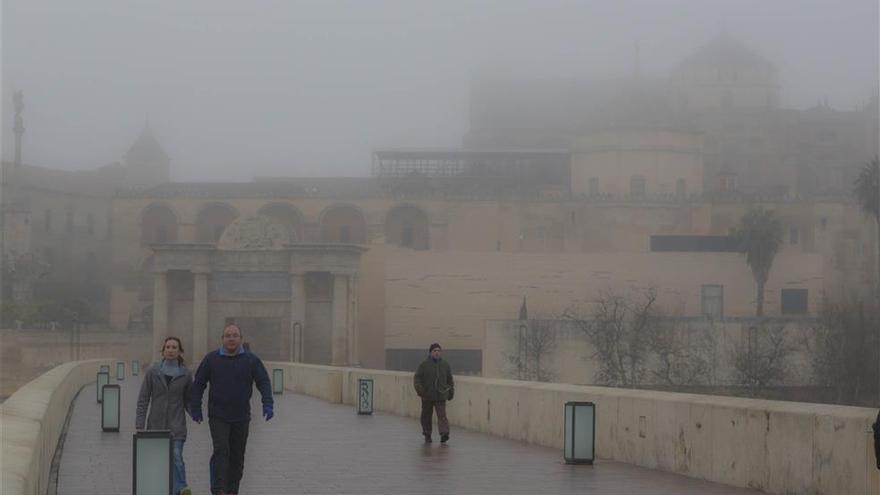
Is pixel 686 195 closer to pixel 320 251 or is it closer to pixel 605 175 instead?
pixel 605 175

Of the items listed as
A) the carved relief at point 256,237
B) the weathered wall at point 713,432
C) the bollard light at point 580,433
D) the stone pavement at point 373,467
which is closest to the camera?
the weathered wall at point 713,432

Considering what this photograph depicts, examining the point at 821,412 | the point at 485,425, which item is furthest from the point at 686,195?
the point at 821,412

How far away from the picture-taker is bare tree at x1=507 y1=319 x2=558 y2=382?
230 feet

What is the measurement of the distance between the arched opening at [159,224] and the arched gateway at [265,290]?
115 ft

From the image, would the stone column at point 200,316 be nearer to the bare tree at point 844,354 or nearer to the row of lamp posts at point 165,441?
the bare tree at point 844,354

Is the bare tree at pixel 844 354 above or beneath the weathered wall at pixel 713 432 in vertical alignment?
beneath

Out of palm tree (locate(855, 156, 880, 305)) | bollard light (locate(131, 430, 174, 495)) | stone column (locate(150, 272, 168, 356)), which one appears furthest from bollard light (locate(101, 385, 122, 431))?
palm tree (locate(855, 156, 880, 305))

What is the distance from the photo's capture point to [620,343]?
72438 mm

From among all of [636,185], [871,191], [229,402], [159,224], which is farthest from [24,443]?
[159,224]

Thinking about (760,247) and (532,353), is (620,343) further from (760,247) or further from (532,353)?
(760,247)

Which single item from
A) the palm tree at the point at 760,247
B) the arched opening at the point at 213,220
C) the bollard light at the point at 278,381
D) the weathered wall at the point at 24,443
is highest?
the arched opening at the point at 213,220

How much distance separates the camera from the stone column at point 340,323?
60.9 m

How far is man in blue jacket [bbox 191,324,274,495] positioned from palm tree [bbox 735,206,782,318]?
227 feet

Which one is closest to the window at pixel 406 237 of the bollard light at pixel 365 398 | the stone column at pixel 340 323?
the stone column at pixel 340 323
